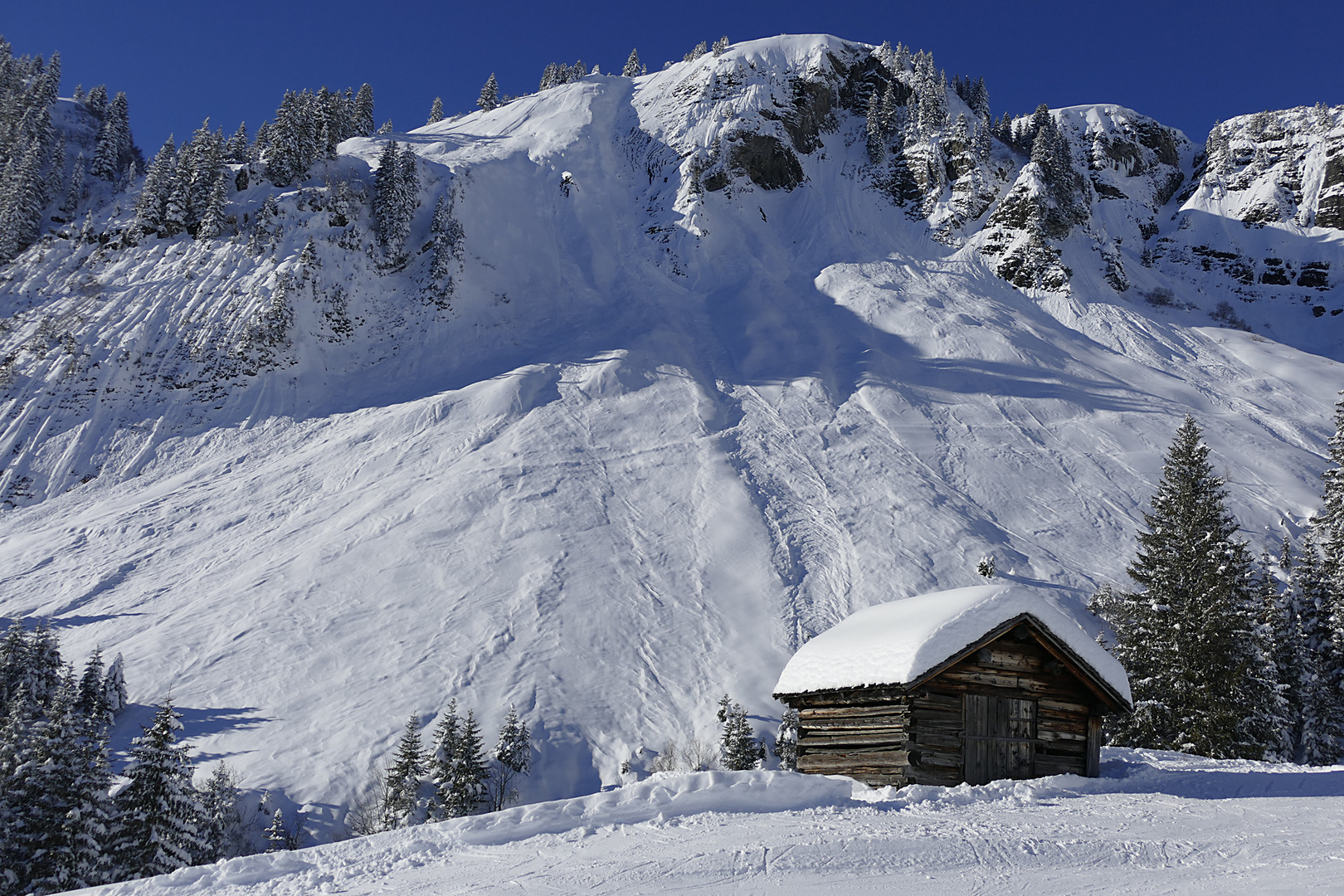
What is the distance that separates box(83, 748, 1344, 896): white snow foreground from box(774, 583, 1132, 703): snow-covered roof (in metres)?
2.20

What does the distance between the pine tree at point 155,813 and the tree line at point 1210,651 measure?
2288cm

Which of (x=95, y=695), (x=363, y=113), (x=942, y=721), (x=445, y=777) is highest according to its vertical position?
(x=363, y=113)

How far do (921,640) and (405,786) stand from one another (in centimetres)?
1584

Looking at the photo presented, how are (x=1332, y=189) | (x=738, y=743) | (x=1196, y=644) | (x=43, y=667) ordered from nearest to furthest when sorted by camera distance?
(x=1196, y=644) < (x=738, y=743) < (x=43, y=667) < (x=1332, y=189)

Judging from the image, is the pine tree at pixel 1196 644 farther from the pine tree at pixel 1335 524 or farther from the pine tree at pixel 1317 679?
the pine tree at pixel 1335 524

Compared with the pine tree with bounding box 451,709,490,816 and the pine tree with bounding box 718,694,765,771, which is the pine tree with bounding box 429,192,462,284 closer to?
the pine tree with bounding box 451,709,490,816

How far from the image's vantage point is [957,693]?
50.9 ft

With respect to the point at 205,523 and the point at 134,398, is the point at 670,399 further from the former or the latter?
the point at 134,398

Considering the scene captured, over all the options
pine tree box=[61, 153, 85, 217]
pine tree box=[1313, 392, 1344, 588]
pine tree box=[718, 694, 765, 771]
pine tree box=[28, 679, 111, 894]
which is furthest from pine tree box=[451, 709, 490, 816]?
pine tree box=[61, 153, 85, 217]

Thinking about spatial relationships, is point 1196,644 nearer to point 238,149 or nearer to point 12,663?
point 12,663

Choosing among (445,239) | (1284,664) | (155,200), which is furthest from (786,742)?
(155,200)

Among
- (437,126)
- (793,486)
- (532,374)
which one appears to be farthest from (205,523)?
(437,126)

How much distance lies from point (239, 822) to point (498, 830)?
15905 mm

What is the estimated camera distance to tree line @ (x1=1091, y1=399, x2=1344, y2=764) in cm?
2202
